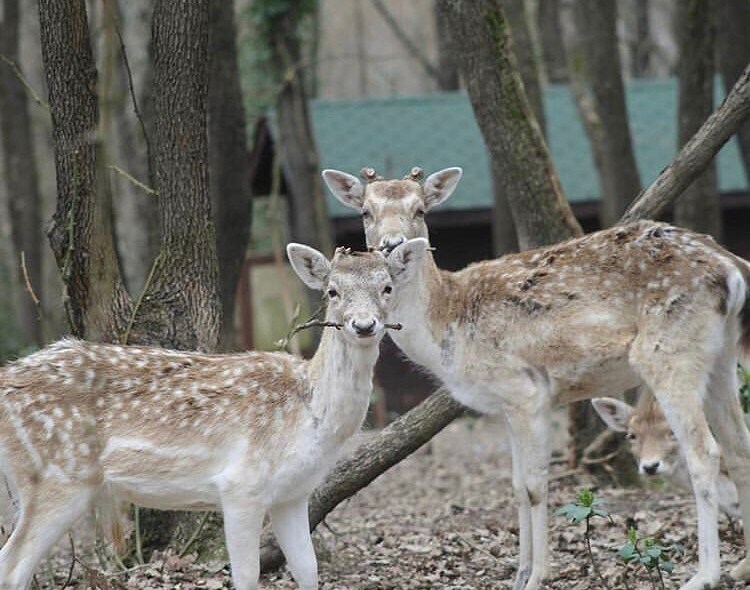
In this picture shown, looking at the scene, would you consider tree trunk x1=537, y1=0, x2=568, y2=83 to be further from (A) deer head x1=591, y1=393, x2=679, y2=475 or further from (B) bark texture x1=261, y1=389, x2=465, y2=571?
(B) bark texture x1=261, y1=389, x2=465, y2=571

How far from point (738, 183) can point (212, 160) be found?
33.6 ft

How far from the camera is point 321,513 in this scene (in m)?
8.05

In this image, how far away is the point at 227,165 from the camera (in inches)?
467

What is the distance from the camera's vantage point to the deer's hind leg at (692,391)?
669 cm

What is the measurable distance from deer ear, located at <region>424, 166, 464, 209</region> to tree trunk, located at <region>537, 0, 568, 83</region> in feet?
53.3

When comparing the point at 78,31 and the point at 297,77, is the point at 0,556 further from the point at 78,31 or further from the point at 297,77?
the point at 297,77

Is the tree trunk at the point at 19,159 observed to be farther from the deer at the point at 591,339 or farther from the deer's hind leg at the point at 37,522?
the deer's hind leg at the point at 37,522

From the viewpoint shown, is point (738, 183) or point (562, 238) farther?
point (738, 183)

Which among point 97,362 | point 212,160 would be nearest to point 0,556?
point 97,362

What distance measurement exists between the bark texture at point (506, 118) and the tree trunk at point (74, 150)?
2.77 m

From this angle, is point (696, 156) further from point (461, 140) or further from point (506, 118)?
point (461, 140)

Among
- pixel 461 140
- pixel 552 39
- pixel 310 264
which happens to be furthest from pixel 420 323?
pixel 552 39

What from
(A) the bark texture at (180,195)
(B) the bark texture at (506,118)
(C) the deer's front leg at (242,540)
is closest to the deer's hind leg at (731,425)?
(B) the bark texture at (506,118)

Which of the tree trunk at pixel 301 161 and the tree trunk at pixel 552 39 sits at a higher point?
the tree trunk at pixel 552 39
